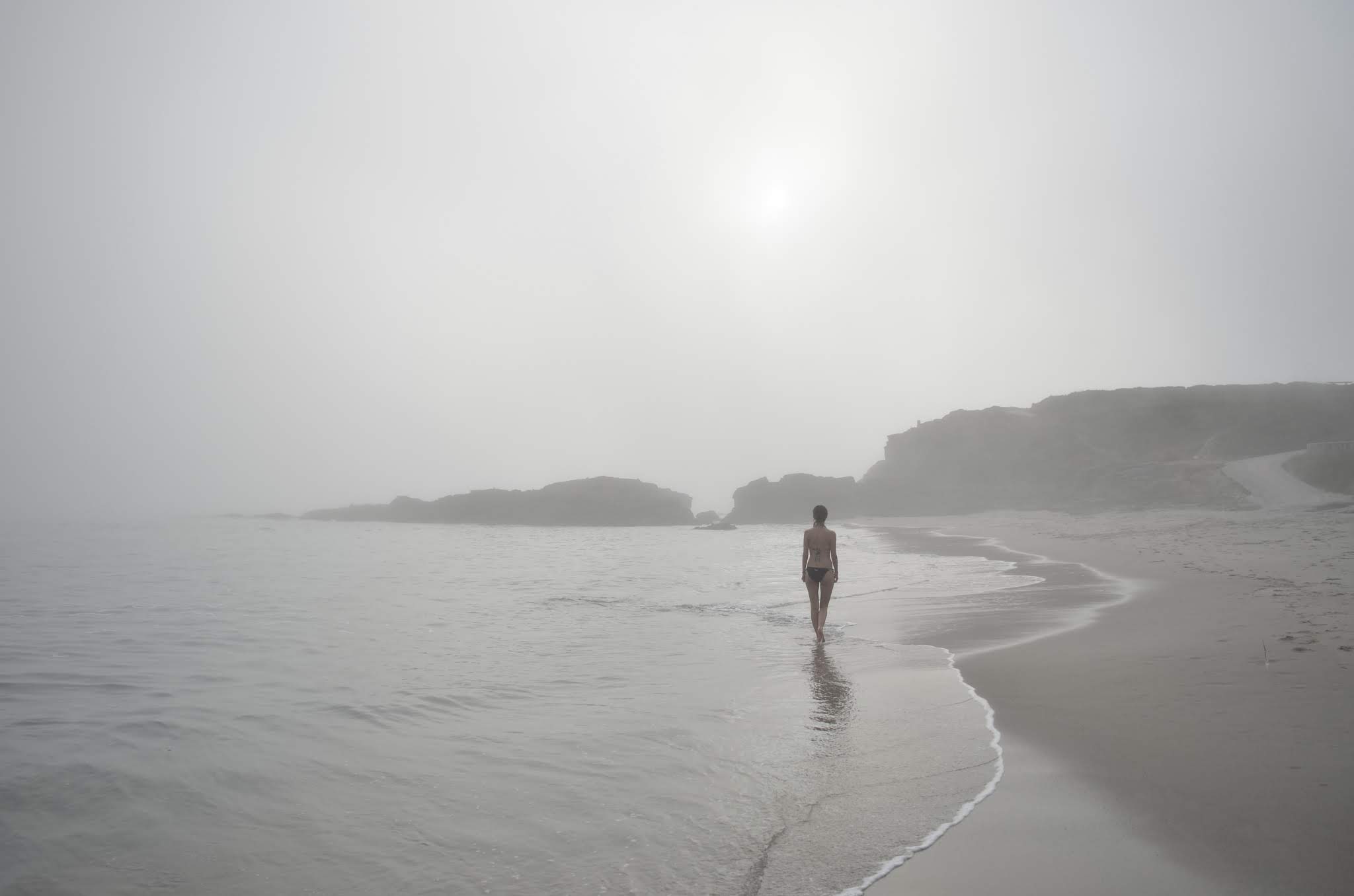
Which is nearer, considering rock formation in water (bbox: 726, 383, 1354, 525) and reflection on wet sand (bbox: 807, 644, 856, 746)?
reflection on wet sand (bbox: 807, 644, 856, 746)

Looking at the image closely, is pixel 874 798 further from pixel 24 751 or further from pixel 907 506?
pixel 907 506

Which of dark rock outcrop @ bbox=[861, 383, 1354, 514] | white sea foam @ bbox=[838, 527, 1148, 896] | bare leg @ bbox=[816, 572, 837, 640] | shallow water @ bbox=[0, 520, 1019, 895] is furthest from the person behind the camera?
Result: dark rock outcrop @ bbox=[861, 383, 1354, 514]

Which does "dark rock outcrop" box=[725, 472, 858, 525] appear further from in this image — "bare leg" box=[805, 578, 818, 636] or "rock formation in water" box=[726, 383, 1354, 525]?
"bare leg" box=[805, 578, 818, 636]

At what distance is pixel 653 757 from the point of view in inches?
200

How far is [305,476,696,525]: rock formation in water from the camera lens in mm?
85062

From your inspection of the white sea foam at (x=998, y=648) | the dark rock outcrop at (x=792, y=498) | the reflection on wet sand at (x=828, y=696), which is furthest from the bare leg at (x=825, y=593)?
the dark rock outcrop at (x=792, y=498)

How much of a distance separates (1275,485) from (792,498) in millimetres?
47485

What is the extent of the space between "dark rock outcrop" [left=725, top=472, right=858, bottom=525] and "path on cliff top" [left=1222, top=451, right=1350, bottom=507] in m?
35.0

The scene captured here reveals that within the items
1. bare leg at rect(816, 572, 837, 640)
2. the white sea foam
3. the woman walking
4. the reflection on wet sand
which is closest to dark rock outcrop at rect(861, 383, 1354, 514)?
the white sea foam

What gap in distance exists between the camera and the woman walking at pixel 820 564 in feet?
32.9

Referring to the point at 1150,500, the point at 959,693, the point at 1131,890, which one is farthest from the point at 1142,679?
the point at 1150,500

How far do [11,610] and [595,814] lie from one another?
45.9ft

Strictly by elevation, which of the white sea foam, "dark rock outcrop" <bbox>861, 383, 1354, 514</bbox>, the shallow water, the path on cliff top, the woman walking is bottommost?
the shallow water

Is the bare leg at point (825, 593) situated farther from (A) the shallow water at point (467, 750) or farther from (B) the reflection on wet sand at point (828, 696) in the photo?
(B) the reflection on wet sand at point (828, 696)
